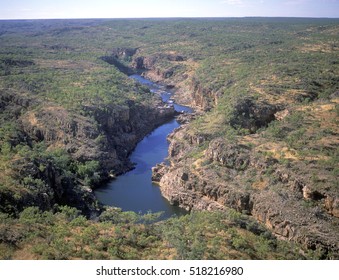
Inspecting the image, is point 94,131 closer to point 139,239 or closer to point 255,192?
point 255,192

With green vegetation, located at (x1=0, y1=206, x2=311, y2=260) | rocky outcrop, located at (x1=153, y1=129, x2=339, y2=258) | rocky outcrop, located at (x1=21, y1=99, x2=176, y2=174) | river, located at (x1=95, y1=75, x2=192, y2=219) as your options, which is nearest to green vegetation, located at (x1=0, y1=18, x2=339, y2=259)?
green vegetation, located at (x1=0, y1=206, x2=311, y2=260)

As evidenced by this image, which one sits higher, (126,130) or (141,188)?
(126,130)

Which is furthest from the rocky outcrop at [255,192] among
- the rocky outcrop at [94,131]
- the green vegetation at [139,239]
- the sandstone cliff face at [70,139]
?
the sandstone cliff face at [70,139]

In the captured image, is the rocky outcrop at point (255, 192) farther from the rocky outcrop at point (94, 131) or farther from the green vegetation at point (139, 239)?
the rocky outcrop at point (94, 131)

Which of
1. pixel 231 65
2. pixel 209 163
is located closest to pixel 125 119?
pixel 209 163

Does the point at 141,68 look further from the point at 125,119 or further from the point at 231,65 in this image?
the point at 125,119

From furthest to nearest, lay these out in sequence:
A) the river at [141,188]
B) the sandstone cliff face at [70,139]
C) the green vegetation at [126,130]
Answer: the river at [141,188], the sandstone cliff face at [70,139], the green vegetation at [126,130]

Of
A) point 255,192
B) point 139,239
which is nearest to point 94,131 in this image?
point 255,192
